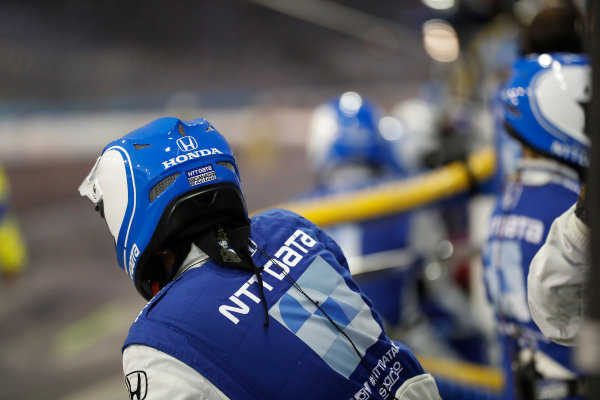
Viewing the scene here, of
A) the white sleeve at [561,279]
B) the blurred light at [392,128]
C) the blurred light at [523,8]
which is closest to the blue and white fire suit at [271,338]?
the white sleeve at [561,279]

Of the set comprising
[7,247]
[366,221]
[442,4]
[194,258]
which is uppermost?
[442,4]

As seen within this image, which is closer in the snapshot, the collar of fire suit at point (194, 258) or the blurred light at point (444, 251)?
the collar of fire suit at point (194, 258)

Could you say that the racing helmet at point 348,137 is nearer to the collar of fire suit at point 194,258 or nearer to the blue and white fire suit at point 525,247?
the blue and white fire suit at point 525,247

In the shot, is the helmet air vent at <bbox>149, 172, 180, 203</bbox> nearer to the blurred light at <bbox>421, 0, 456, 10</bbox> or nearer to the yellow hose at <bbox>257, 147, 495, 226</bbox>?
the yellow hose at <bbox>257, 147, 495, 226</bbox>

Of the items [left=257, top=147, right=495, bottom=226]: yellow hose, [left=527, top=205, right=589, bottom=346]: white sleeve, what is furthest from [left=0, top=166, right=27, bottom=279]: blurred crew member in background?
[left=527, top=205, right=589, bottom=346]: white sleeve

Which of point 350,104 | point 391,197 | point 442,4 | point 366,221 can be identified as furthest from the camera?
point 442,4

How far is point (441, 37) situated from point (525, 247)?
17.0 ft

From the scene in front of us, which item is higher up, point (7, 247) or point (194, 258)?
point (194, 258)

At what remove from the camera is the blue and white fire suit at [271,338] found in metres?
1.49

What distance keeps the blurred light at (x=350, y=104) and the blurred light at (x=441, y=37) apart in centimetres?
190

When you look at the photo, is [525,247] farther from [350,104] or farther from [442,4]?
[442,4]

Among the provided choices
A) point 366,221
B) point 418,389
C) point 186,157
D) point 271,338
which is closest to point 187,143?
point 186,157

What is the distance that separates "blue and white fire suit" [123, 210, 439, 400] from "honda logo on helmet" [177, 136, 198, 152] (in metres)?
0.27

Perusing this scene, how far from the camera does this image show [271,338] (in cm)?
157
